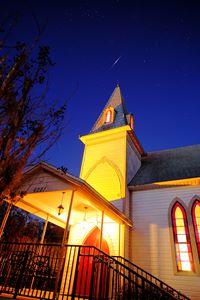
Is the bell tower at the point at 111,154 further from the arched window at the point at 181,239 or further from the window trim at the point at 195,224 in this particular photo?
the window trim at the point at 195,224

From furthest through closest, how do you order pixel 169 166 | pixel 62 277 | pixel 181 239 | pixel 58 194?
pixel 169 166 → pixel 181 239 → pixel 58 194 → pixel 62 277

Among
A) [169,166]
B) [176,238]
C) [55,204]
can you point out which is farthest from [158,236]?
[55,204]

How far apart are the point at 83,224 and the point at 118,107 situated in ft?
34.7

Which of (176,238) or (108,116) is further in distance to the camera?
(108,116)

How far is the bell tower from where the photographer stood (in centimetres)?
1318

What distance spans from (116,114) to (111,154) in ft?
14.9

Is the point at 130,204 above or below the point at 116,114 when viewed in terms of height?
below

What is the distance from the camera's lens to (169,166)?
13734 millimetres

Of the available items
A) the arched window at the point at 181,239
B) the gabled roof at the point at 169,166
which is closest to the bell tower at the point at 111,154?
the gabled roof at the point at 169,166

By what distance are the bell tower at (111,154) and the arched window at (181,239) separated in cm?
305

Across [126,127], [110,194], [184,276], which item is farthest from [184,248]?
[126,127]

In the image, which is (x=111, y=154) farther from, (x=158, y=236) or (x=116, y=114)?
(x=158, y=236)

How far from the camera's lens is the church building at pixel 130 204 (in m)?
8.39

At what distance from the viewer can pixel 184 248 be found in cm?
1002
